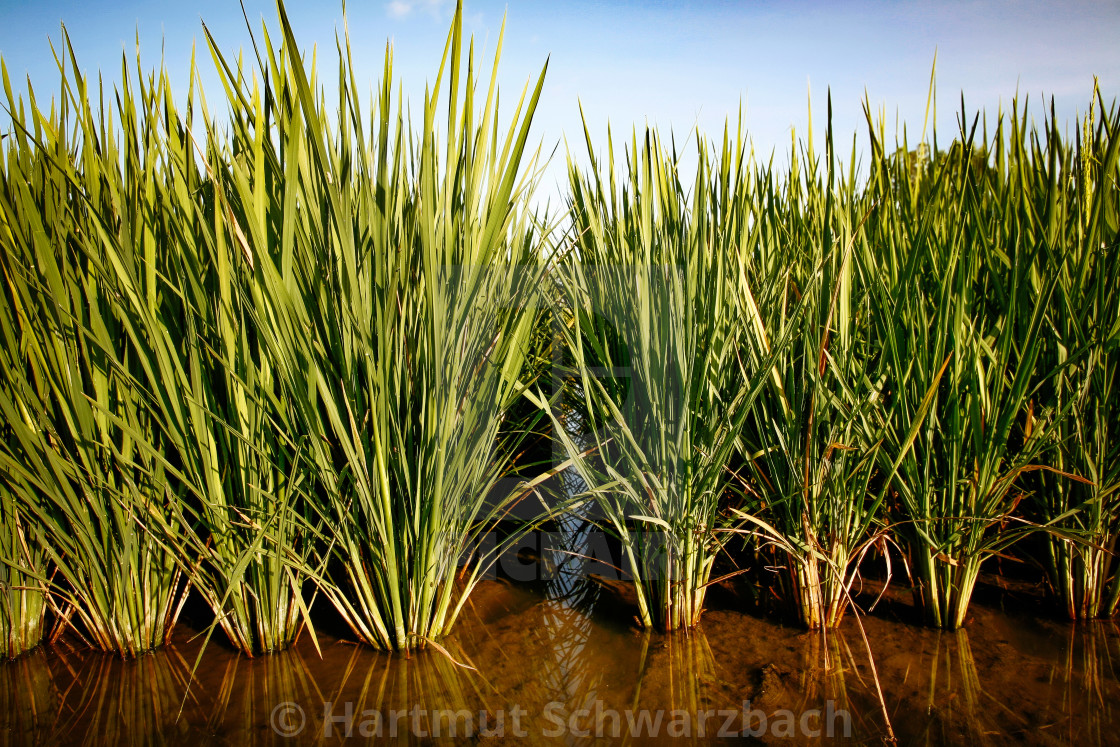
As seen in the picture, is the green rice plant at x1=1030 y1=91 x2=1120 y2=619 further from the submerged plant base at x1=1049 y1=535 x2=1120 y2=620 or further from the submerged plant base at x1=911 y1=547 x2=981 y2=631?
the submerged plant base at x1=911 y1=547 x2=981 y2=631

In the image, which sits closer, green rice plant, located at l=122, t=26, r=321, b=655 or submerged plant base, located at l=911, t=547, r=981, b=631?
green rice plant, located at l=122, t=26, r=321, b=655

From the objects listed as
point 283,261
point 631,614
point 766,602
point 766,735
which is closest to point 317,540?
point 283,261

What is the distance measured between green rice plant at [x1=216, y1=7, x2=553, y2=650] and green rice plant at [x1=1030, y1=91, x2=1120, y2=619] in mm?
1252

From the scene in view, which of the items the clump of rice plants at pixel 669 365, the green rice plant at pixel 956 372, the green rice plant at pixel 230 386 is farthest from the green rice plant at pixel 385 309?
the green rice plant at pixel 956 372

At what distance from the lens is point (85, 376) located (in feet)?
4.62

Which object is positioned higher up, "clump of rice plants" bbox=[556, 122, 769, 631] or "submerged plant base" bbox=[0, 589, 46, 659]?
"clump of rice plants" bbox=[556, 122, 769, 631]

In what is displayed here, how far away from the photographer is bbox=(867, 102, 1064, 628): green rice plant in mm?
1354

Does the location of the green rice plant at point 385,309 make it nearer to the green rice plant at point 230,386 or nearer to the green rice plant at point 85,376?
the green rice plant at point 230,386

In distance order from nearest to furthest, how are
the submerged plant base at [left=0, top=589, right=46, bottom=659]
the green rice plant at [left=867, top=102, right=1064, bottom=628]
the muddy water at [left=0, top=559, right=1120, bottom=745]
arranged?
the muddy water at [left=0, top=559, right=1120, bottom=745] < the green rice plant at [left=867, top=102, right=1064, bottom=628] < the submerged plant base at [left=0, top=589, right=46, bottom=659]

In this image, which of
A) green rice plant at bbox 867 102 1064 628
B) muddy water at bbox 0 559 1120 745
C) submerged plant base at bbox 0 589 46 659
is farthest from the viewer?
submerged plant base at bbox 0 589 46 659

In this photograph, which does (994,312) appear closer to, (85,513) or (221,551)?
(221,551)

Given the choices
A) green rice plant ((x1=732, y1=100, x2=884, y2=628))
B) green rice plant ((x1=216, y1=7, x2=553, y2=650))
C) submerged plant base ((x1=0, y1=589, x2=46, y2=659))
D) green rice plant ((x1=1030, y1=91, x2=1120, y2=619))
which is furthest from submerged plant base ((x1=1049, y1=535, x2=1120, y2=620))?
submerged plant base ((x1=0, y1=589, x2=46, y2=659))

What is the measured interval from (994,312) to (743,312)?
2.29ft

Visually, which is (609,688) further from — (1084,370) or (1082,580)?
(1084,370)
